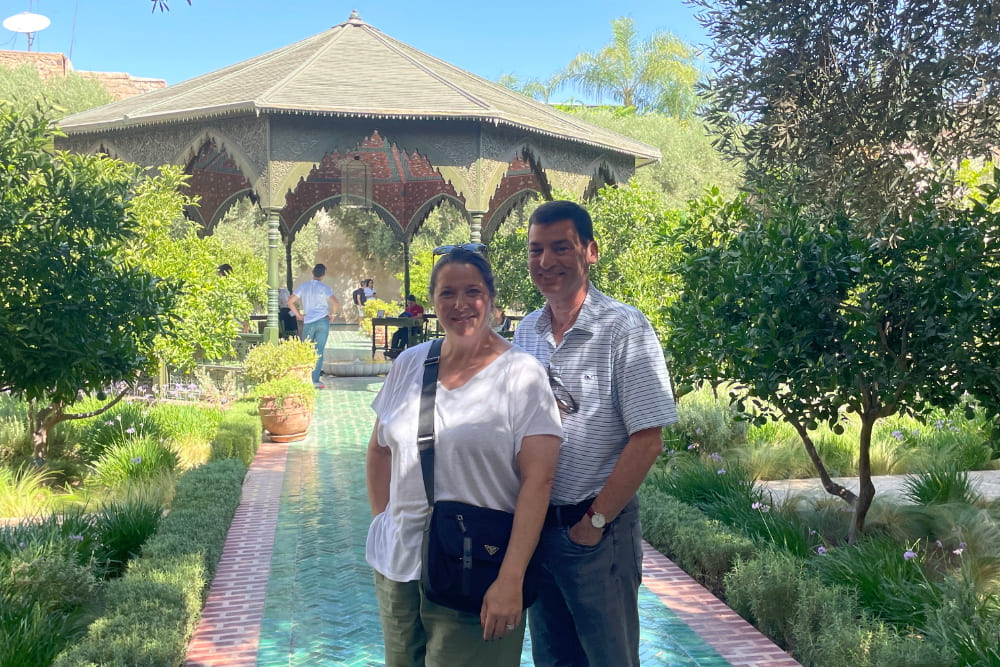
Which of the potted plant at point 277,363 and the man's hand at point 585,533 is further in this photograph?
the potted plant at point 277,363

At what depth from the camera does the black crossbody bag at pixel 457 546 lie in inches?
90.0

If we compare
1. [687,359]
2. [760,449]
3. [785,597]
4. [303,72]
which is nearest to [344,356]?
[303,72]

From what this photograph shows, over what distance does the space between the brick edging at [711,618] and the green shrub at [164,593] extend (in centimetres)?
261

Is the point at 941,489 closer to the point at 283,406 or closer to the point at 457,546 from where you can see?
the point at 457,546

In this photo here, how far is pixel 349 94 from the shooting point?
14352mm

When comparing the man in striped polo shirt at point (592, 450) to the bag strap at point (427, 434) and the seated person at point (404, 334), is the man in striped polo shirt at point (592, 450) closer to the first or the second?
the bag strap at point (427, 434)

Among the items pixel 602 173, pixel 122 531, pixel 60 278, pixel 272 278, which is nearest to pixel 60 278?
pixel 60 278

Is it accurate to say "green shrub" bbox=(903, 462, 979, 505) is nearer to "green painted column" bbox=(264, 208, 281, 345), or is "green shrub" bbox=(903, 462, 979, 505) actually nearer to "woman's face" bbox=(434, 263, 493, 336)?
"woman's face" bbox=(434, 263, 493, 336)

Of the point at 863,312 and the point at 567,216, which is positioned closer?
the point at 567,216

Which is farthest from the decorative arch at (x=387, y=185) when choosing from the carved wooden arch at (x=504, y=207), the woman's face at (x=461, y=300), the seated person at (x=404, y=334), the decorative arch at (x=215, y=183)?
the woman's face at (x=461, y=300)

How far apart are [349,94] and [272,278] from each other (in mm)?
3298

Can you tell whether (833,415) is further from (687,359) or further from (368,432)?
(368,432)

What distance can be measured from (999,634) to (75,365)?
5.46m

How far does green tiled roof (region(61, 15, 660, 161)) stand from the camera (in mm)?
13859
